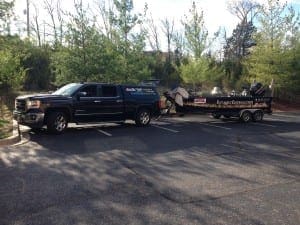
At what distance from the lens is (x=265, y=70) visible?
3158 centimetres

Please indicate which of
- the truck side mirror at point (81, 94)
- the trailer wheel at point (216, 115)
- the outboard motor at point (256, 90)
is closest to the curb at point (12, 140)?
the truck side mirror at point (81, 94)

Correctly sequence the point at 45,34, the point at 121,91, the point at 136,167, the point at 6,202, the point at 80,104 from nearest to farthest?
the point at 6,202
the point at 136,167
the point at 80,104
the point at 121,91
the point at 45,34

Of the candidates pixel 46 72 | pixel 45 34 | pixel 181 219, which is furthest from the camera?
pixel 45 34

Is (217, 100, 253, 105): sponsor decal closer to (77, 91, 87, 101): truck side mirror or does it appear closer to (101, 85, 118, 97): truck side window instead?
(101, 85, 118, 97): truck side window

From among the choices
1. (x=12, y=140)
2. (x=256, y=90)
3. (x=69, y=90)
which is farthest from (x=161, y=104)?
(x=12, y=140)

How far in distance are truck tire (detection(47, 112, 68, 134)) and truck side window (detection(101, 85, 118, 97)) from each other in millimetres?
2106

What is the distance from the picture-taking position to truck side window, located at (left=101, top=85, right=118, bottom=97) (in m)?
15.5

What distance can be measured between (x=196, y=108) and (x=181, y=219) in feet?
42.0

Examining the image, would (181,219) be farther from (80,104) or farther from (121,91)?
(121,91)

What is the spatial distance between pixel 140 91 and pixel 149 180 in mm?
9172

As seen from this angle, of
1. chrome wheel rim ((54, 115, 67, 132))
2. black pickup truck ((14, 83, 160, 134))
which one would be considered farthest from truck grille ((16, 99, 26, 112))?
chrome wheel rim ((54, 115, 67, 132))

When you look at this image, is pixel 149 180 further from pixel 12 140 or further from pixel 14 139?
pixel 14 139

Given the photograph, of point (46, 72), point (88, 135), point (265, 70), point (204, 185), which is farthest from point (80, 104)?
point (265, 70)

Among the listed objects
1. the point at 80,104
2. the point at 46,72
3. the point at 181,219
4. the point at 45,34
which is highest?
the point at 45,34
